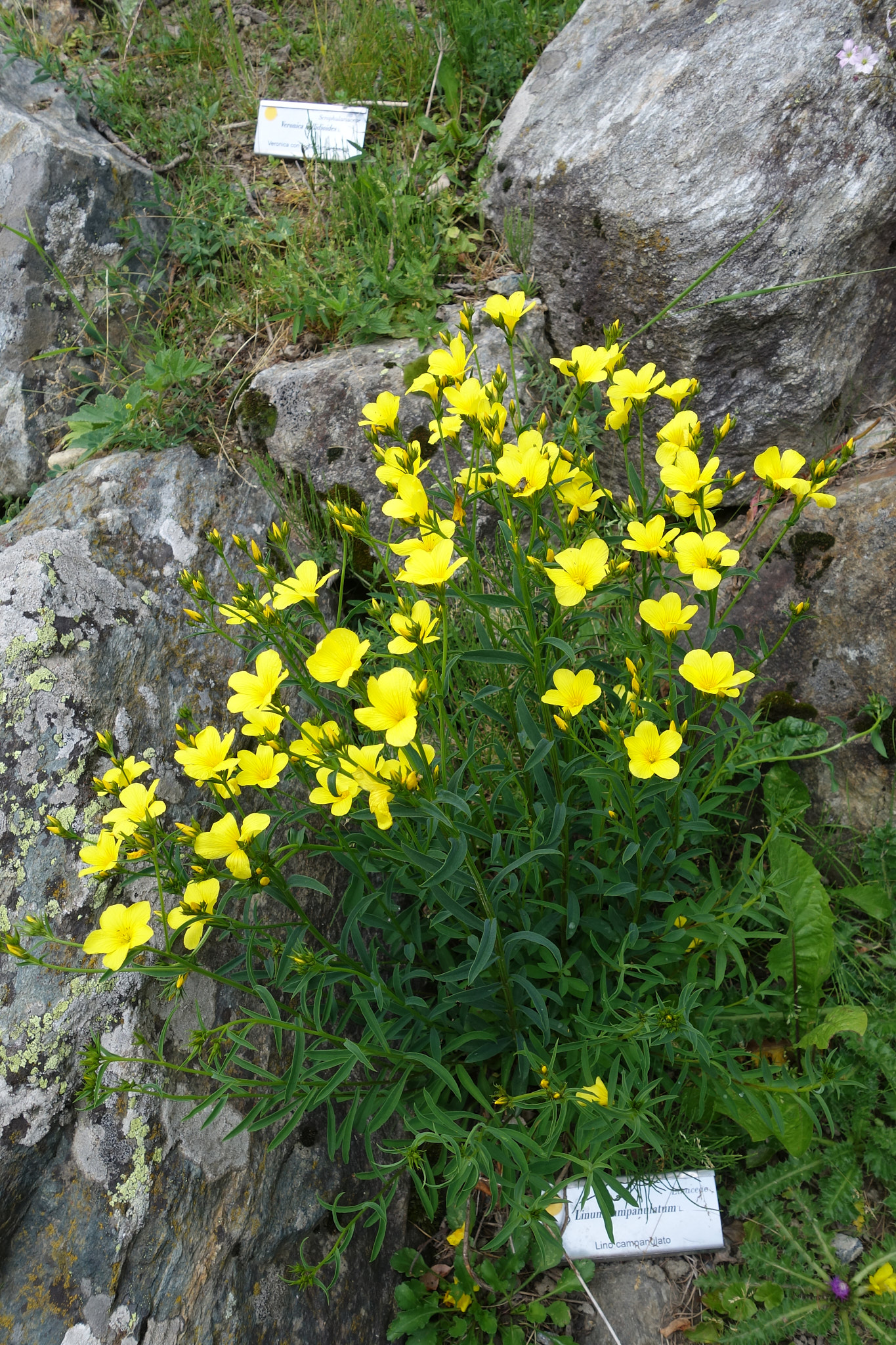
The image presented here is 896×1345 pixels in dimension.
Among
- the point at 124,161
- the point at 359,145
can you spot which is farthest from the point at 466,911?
the point at 124,161

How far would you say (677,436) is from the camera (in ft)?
5.89

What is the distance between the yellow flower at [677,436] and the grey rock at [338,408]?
1400 millimetres

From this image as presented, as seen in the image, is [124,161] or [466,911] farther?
[124,161]

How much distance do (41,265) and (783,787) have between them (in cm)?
376

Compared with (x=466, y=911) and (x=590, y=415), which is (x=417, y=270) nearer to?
(x=590, y=415)

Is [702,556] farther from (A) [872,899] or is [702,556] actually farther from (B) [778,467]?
(A) [872,899]

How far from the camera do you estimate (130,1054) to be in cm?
184

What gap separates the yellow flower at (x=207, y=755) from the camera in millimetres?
1598

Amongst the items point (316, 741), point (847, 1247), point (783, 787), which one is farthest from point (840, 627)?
point (316, 741)

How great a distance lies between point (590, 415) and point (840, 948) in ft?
5.72

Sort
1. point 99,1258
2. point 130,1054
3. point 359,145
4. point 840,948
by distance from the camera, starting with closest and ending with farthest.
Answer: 1. point 99,1258
2. point 130,1054
3. point 840,948
4. point 359,145

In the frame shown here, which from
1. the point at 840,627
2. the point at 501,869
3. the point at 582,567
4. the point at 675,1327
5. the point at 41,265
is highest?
the point at 41,265

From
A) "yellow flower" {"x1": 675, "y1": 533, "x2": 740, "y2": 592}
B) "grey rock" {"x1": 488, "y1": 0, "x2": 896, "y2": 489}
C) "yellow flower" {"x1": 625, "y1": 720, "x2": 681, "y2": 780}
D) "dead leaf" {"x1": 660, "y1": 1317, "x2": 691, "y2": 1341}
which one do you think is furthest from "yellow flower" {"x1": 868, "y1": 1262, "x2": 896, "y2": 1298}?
"grey rock" {"x1": 488, "y1": 0, "x2": 896, "y2": 489}

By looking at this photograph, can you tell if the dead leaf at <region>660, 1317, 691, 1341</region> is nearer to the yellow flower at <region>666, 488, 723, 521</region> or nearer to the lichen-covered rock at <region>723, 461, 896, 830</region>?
the lichen-covered rock at <region>723, 461, 896, 830</region>
